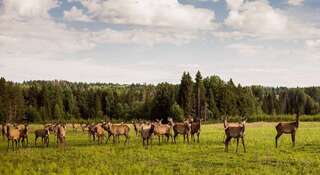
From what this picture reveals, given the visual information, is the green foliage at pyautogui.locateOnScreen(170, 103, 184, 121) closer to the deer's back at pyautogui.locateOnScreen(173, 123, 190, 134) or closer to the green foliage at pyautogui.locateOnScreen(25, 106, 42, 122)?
the green foliage at pyautogui.locateOnScreen(25, 106, 42, 122)

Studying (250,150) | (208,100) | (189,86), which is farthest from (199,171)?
(208,100)

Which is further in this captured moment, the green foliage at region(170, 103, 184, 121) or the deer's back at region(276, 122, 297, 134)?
the green foliage at region(170, 103, 184, 121)

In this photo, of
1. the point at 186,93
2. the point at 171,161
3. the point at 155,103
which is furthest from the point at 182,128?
the point at 155,103

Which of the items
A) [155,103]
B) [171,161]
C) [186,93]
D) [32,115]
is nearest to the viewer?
[171,161]

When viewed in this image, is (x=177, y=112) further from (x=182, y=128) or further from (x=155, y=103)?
(x=182, y=128)

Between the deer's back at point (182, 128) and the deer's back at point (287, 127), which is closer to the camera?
the deer's back at point (287, 127)

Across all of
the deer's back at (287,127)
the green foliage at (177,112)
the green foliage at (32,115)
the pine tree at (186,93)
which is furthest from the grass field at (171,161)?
the green foliage at (32,115)

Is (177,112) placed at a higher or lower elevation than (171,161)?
higher

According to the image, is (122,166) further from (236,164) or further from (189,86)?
(189,86)

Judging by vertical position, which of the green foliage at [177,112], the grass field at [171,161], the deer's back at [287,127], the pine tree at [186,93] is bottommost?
the grass field at [171,161]

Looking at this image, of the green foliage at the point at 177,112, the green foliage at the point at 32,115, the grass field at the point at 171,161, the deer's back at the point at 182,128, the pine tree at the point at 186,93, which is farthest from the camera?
the green foliage at the point at 32,115

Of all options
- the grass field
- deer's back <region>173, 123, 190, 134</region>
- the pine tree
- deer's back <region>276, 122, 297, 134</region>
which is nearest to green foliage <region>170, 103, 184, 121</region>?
the pine tree

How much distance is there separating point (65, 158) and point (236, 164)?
934cm

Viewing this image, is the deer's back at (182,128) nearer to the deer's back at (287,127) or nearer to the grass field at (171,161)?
the grass field at (171,161)
